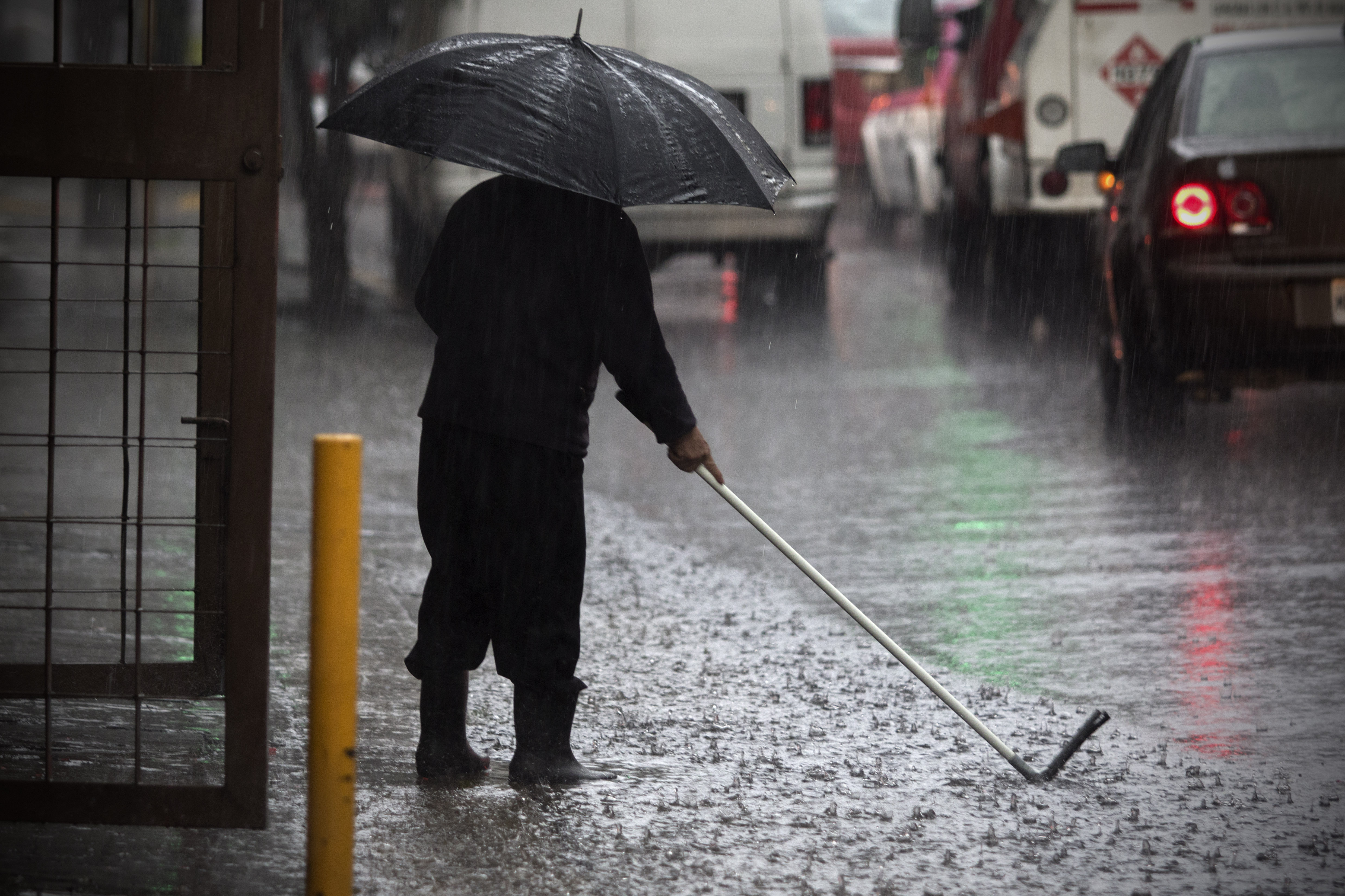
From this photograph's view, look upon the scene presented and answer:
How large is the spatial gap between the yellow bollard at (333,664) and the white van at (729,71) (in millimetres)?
10367

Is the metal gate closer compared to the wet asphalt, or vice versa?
the metal gate

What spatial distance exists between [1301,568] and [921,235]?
646 inches

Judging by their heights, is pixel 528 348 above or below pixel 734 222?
below

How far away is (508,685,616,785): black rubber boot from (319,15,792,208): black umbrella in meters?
1.15

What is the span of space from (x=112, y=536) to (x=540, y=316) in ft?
12.1

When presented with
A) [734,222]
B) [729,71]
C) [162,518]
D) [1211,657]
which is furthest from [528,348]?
[729,71]

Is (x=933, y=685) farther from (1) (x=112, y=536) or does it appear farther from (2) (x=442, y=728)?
(1) (x=112, y=536)

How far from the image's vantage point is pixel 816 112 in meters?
14.0

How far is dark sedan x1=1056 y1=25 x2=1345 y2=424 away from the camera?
24.4ft

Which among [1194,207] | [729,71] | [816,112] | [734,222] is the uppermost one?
[729,71]

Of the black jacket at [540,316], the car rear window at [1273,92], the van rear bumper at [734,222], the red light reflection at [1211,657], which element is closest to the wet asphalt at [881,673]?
the red light reflection at [1211,657]

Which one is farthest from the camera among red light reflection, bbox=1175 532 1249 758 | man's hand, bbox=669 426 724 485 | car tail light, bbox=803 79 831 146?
car tail light, bbox=803 79 831 146

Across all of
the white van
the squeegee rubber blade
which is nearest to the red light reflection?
the squeegee rubber blade

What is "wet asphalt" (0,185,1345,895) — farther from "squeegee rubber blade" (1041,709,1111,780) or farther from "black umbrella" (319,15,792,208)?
"black umbrella" (319,15,792,208)
